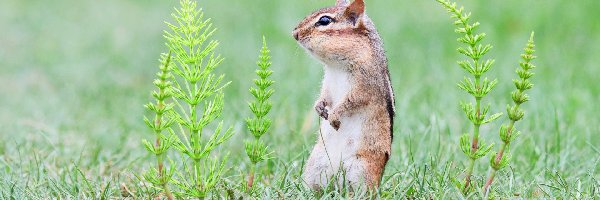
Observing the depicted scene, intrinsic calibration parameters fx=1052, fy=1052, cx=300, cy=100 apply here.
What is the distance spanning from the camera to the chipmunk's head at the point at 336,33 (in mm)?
3869

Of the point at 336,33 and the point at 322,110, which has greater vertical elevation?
the point at 336,33

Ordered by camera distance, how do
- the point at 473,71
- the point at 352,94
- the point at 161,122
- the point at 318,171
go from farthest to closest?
the point at 318,171 → the point at 352,94 → the point at 473,71 → the point at 161,122

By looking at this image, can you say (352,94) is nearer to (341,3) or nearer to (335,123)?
(335,123)

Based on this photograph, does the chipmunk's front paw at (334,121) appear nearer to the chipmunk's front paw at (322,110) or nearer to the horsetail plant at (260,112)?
the chipmunk's front paw at (322,110)

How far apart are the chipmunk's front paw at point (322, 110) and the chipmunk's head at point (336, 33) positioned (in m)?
0.16

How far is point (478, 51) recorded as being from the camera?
3764mm

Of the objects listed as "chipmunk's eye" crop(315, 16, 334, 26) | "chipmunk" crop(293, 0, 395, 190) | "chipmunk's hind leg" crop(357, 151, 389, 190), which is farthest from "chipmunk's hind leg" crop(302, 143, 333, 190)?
"chipmunk's eye" crop(315, 16, 334, 26)

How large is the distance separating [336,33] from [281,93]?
3181 mm

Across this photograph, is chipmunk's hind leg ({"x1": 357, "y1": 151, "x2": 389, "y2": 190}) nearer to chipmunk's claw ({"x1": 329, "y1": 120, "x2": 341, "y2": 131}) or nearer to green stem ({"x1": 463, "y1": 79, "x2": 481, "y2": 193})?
chipmunk's claw ({"x1": 329, "y1": 120, "x2": 341, "y2": 131})

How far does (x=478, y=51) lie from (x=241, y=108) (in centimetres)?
300

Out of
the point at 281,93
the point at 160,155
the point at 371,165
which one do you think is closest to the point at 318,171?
the point at 371,165

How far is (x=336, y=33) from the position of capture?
3.89 m

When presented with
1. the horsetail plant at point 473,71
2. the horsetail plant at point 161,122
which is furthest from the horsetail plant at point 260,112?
the horsetail plant at point 473,71

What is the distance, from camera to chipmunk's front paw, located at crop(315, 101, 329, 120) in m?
3.89
